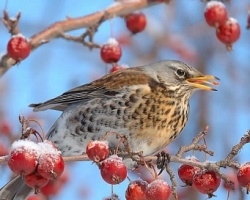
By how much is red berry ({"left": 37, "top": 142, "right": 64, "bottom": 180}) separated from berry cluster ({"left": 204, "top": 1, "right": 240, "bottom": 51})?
1832mm

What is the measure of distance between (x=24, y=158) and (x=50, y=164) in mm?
108

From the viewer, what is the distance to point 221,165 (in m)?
2.53

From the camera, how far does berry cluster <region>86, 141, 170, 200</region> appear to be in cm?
242

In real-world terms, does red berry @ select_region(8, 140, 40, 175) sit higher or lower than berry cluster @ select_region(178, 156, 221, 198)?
higher

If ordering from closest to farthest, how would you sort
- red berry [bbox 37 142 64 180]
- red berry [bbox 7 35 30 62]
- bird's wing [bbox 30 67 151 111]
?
red berry [bbox 37 142 64 180]
red berry [bbox 7 35 30 62]
bird's wing [bbox 30 67 151 111]

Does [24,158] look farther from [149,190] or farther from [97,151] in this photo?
[149,190]

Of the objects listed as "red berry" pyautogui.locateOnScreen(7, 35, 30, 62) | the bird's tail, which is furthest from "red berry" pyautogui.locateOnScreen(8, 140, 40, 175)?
"red berry" pyautogui.locateOnScreen(7, 35, 30, 62)

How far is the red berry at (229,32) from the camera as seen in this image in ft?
12.8

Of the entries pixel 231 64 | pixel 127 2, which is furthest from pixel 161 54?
pixel 127 2

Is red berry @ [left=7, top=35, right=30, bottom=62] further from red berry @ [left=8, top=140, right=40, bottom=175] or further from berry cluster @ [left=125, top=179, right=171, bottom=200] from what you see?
berry cluster @ [left=125, top=179, right=171, bottom=200]

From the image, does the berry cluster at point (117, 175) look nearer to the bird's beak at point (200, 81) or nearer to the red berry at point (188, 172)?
the red berry at point (188, 172)

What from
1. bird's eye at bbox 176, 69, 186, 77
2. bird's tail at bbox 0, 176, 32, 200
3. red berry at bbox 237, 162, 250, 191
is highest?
bird's eye at bbox 176, 69, 186, 77

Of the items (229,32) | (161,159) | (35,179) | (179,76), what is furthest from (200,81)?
(35,179)

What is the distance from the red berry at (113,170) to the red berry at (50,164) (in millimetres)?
186
